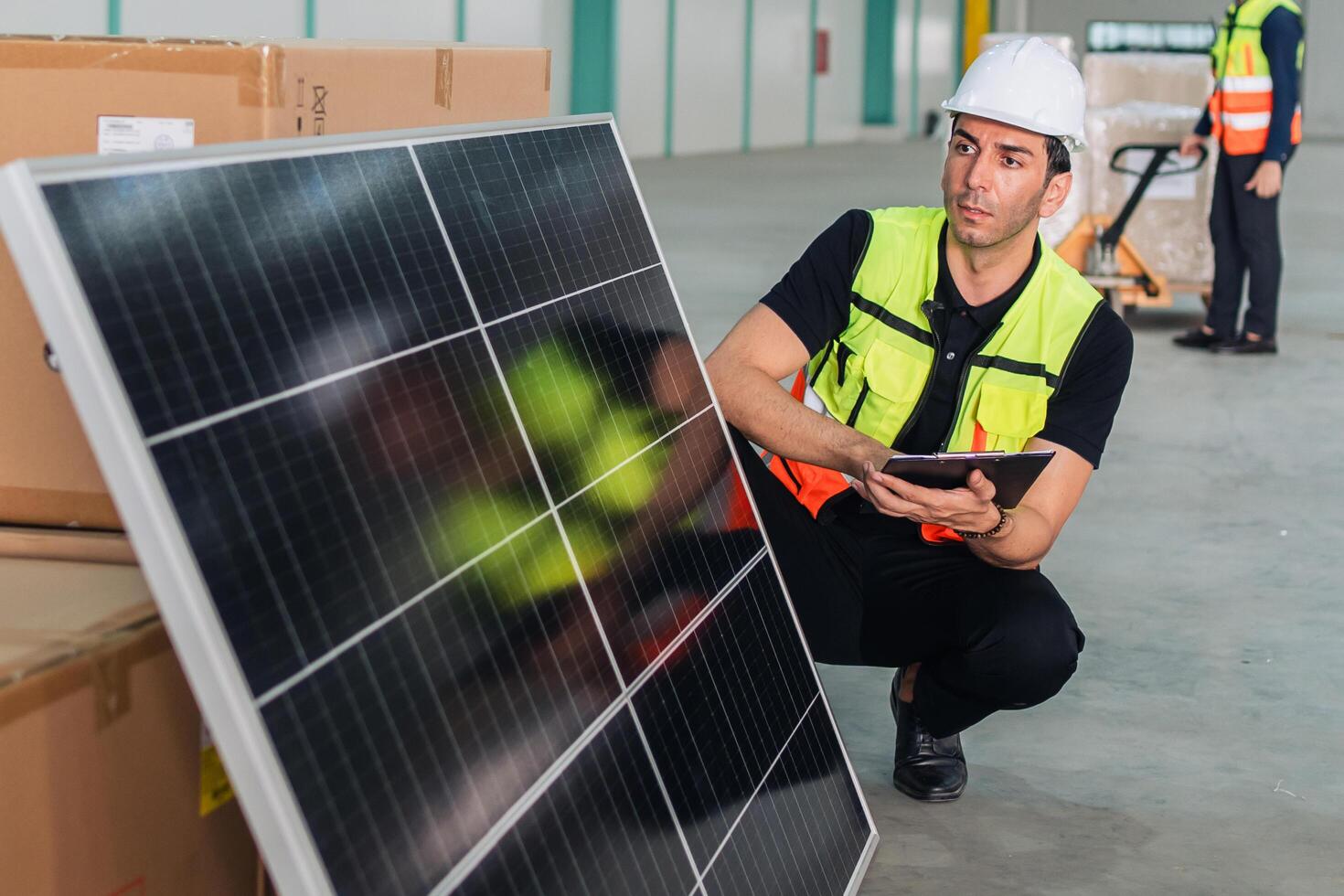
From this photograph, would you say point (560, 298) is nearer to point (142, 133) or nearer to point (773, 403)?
point (142, 133)

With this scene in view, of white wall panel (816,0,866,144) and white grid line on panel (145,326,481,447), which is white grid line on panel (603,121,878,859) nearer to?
white grid line on panel (145,326,481,447)

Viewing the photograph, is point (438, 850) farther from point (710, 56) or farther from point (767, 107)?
point (767, 107)

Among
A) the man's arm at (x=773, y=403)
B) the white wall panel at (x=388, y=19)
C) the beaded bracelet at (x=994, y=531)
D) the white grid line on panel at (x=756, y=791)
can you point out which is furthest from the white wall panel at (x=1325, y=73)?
the white grid line on panel at (x=756, y=791)

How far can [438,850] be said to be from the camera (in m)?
1.49

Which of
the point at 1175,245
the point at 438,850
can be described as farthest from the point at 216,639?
the point at 1175,245

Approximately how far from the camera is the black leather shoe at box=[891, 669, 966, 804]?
2.98 metres

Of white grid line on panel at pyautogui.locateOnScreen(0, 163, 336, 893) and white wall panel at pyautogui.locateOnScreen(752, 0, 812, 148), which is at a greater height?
white wall panel at pyautogui.locateOnScreen(752, 0, 812, 148)

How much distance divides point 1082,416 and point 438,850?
1.67 m

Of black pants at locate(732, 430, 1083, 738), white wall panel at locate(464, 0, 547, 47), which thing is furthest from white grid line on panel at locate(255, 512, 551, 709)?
white wall panel at locate(464, 0, 547, 47)

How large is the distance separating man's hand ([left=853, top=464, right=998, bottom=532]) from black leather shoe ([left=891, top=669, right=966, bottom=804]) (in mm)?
617

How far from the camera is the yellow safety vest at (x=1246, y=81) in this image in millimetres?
7516

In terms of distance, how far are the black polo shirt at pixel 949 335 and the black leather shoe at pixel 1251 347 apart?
210 inches

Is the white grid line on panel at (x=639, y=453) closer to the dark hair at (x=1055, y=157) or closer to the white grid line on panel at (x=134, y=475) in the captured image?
the white grid line on panel at (x=134, y=475)

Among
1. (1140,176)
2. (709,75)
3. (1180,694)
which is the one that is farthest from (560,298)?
(709,75)
